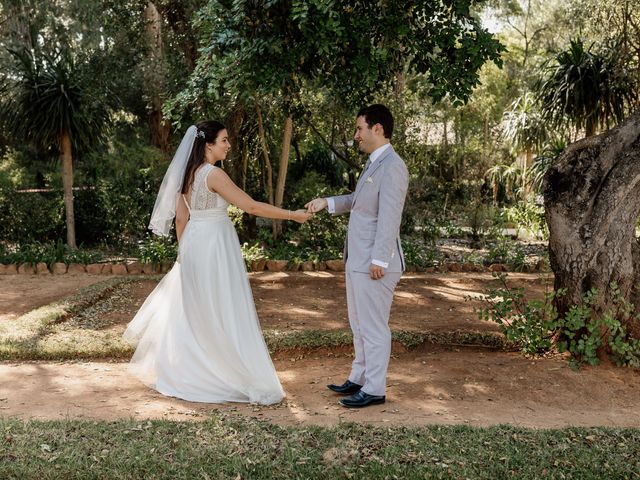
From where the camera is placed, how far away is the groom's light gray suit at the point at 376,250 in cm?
453

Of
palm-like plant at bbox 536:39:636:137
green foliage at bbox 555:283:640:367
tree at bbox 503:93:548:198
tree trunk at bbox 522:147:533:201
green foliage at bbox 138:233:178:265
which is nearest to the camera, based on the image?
green foliage at bbox 555:283:640:367

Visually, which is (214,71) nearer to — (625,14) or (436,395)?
(436,395)

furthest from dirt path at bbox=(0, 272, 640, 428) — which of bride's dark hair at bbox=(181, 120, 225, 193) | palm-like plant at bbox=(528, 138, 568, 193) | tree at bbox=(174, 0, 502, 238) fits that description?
palm-like plant at bbox=(528, 138, 568, 193)

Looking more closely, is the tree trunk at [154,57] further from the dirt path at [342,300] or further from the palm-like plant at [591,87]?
the palm-like plant at [591,87]

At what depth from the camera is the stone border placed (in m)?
9.95

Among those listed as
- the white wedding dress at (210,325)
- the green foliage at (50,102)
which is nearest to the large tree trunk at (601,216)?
the white wedding dress at (210,325)

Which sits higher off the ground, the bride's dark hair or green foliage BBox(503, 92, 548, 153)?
green foliage BBox(503, 92, 548, 153)

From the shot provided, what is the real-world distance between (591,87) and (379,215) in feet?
31.7

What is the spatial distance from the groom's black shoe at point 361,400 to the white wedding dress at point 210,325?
50cm

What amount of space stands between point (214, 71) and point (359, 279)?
224cm

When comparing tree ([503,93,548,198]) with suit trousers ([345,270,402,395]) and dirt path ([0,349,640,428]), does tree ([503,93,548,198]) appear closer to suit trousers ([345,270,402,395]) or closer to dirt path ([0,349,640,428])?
dirt path ([0,349,640,428])

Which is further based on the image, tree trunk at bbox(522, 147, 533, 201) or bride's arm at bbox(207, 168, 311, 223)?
tree trunk at bbox(522, 147, 533, 201)

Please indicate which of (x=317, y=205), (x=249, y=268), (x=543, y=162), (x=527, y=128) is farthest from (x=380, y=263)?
(x=527, y=128)

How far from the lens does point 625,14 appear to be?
1152cm
